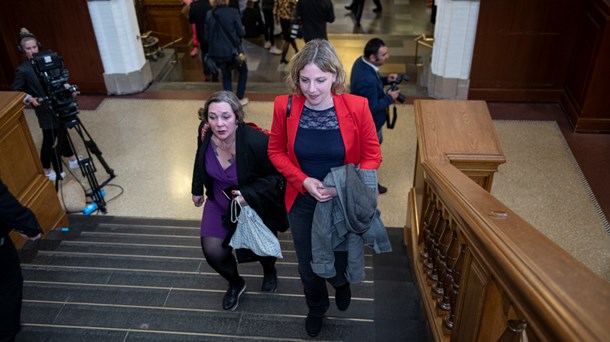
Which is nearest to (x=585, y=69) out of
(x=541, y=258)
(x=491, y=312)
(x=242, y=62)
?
(x=242, y=62)

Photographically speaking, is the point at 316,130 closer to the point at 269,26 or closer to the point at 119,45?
the point at 119,45

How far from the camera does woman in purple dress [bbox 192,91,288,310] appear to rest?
3137 millimetres

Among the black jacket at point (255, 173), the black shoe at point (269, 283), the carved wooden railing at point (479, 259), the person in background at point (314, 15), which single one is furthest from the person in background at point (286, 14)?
the black jacket at point (255, 173)

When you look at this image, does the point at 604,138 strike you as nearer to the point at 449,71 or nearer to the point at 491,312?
the point at 449,71

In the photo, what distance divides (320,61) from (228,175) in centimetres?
99

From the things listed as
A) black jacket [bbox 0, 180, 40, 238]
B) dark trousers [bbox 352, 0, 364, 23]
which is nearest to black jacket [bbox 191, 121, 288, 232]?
black jacket [bbox 0, 180, 40, 238]

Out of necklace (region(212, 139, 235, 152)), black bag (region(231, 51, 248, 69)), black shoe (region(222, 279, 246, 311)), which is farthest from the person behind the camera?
black bag (region(231, 51, 248, 69))

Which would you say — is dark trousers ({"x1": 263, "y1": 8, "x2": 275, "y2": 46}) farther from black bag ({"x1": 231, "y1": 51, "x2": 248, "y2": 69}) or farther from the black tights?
the black tights

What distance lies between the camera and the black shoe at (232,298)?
357cm

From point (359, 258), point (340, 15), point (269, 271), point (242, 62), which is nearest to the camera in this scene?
point (359, 258)

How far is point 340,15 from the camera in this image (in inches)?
476

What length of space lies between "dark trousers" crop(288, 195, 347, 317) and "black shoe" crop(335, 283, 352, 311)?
6cm

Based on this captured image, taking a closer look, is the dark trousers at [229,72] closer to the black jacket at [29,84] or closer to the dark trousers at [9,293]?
the black jacket at [29,84]

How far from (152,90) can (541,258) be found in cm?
774
